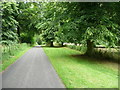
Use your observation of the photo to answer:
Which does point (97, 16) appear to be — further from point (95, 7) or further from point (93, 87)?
point (93, 87)

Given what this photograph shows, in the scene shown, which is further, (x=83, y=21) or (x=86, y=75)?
(x=83, y=21)

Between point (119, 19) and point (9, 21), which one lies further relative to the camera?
point (119, 19)

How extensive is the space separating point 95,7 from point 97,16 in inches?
39.5

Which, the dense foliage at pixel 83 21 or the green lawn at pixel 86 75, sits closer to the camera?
the green lawn at pixel 86 75

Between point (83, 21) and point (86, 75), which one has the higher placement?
point (83, 21)

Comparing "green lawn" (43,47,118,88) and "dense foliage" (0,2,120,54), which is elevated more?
"dense foliage" (0,2,120,54)

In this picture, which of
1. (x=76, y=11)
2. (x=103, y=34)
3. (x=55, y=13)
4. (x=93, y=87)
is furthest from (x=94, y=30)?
(x=93, y=87)

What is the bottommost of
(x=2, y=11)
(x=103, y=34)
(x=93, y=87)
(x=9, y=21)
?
(x=93, y=87)

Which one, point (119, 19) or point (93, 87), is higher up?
point (119, 19)

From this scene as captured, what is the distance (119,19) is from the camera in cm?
1108

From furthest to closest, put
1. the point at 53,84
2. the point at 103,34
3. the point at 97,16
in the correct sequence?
the point at 97,16, the point at 103,34, the point at 53,84

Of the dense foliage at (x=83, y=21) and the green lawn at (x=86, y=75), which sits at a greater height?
the dense foliage at (x=83, y=21)

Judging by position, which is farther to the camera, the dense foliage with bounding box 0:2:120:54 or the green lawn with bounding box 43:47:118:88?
the dense foliage with bounding box 0:2:120:54

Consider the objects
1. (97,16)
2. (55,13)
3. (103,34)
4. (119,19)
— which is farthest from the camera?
(55,13)
